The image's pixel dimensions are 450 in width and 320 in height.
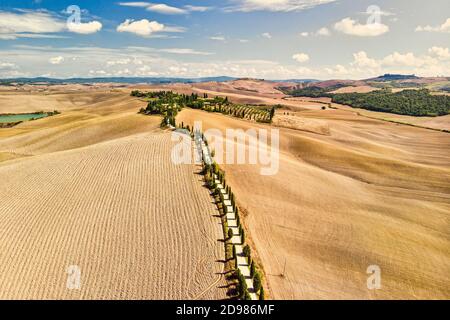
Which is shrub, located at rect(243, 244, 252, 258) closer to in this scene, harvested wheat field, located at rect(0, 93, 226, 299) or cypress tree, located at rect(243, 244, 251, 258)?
cypress tree, located at rect(243, 244, 251, 258)

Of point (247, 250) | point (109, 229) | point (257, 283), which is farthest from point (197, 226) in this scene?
point (257, 283)

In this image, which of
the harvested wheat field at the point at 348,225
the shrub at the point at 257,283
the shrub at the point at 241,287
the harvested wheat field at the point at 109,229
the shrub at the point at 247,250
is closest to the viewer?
the shrub at the point at 241,287

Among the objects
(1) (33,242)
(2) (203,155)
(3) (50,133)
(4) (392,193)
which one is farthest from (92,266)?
(3) (50,133)

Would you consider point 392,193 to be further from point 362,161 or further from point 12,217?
point 12,217

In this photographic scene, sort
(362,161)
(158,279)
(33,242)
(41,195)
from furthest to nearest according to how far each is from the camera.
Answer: (362,161), (41,195), (33,242), (158,279)

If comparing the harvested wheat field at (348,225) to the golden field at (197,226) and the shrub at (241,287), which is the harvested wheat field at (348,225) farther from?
the shrub at (241,287)

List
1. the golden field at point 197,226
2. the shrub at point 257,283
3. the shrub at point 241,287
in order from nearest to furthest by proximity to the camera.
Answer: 1. the shrub at point 241,287
2. the shrub at point 257,283
3. the golden field at point 197,226

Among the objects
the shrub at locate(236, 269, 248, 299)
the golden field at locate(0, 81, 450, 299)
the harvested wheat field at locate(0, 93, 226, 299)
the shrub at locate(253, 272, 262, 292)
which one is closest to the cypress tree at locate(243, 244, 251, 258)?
the golden field at locate(0, 81, 450, 299)

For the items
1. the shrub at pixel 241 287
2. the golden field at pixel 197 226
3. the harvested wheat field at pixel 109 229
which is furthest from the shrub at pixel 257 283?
the harvested wheat field at pixel 109 229
